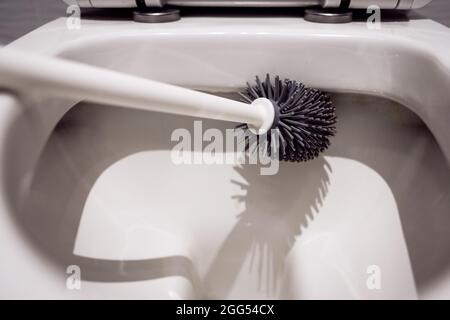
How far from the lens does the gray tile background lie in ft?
1.58

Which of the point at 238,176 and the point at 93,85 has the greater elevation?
the point at 93,85

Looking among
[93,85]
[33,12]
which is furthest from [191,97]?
[33,12]

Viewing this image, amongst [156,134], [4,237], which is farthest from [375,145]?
[4,237]

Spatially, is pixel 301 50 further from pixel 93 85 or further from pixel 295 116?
pixel 93 85

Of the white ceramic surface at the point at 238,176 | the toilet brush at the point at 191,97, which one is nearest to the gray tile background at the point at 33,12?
the white ceramic surface at the point at 238,176

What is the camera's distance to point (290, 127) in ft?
1.05

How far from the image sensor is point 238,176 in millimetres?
426

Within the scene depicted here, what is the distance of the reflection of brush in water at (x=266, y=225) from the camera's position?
0.42 metres

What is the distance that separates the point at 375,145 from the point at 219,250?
0.23 m

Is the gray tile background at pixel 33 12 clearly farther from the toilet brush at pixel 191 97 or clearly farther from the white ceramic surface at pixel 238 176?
the toilet brush at pixel 191 97

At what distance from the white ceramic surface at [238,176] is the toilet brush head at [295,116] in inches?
0.8

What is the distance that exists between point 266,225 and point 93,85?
303 millimetres

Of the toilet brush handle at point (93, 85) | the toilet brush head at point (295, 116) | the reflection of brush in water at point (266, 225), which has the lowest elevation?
the reflection of brush in water at point (266, 225)
